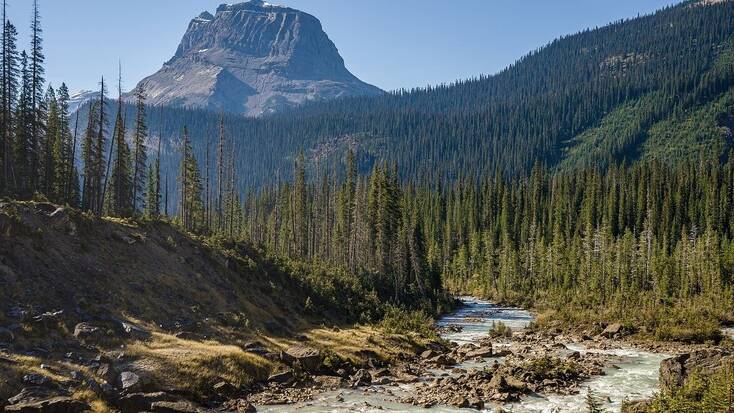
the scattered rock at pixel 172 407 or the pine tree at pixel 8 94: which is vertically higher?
the pine tree at pixel 8 94

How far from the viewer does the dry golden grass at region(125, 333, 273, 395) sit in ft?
88.0

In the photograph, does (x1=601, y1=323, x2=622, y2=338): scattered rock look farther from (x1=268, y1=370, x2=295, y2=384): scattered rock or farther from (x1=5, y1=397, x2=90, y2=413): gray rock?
(x1=5, y1=397, x2=90, y2=413): gray rock

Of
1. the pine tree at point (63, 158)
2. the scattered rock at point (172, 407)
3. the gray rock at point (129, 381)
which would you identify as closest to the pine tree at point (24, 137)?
the pine tree at point (63, 158)

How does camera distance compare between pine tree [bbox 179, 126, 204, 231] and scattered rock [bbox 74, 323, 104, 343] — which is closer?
scattered rock [bbox 74, 323, 104, 343]

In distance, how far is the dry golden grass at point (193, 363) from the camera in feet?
88.0

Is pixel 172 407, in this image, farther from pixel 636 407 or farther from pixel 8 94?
pixel 8 94

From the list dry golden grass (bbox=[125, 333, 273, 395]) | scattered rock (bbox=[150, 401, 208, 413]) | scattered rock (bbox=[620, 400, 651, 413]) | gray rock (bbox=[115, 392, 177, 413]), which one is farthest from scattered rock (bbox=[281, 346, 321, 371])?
scattered rock (bbox=[620, 400, 651, 413])

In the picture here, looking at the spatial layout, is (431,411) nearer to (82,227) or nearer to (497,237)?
(82,227)

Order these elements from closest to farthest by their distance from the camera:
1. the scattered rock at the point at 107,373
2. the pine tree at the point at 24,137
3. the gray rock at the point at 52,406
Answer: the gray rock at the point at 52,406 → the scattered rock at the point at 107,373 → the pine tree at the point at 24,137

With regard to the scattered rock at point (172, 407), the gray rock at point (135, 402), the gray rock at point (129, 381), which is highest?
the gray rock at point (129, 381)

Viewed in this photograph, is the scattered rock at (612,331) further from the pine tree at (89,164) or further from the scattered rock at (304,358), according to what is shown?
the pine tree at (89,164)

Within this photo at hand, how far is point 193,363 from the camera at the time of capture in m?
28.5

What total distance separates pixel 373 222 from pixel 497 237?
60.6 m

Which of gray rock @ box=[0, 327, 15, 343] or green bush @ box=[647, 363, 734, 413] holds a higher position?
gray rock @ box=[0, 327, 15, 343]
